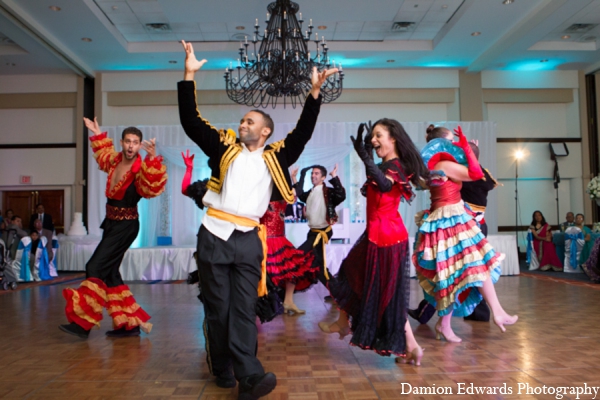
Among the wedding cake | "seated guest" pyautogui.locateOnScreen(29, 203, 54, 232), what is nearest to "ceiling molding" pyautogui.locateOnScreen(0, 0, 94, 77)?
"seated guest" pyautogui.locateOnScreen(29, 203, 54, 232)

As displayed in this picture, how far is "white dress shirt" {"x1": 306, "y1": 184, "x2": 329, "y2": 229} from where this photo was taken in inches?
200

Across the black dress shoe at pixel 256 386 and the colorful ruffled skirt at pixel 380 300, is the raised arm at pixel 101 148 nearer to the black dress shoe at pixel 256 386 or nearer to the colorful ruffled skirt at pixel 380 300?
the colorful ruffled skirt at pixel 380 300

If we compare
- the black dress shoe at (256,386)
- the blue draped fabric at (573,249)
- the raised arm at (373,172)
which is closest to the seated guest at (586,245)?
the blue draped fabric at (573,249)

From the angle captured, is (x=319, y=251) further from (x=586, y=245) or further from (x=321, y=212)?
(x=586, y=245)

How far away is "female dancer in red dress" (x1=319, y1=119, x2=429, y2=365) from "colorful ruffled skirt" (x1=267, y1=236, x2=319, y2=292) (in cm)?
118

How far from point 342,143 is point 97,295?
7.69m

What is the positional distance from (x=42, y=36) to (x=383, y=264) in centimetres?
863

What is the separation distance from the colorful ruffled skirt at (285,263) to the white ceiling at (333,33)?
543cm

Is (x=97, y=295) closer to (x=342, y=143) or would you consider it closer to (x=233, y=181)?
(x=233, y=181)

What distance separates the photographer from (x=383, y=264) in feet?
9.68

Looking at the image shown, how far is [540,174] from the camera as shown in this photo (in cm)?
1221

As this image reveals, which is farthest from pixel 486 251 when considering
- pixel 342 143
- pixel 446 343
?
pixel 342 143

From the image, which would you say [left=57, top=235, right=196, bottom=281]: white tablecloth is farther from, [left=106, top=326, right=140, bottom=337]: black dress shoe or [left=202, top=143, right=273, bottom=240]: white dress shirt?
[left=202, top=143, right=273, bottom=240]: white dress shirt

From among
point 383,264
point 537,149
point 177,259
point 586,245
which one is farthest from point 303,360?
point 537,149
